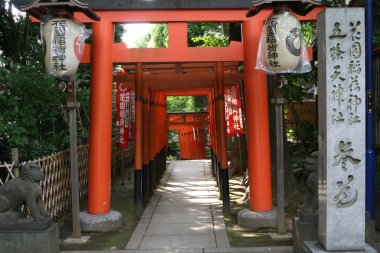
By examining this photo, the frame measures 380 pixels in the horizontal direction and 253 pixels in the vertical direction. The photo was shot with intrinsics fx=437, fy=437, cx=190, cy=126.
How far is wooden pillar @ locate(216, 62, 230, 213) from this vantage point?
942 centimetres

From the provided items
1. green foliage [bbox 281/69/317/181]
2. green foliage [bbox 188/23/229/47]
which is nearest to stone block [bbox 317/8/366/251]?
green foliage [bbox 281/69/317/181]

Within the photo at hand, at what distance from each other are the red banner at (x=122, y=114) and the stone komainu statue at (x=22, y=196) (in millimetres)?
6124

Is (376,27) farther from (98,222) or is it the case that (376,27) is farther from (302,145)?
(98,222)

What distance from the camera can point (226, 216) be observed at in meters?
9.16

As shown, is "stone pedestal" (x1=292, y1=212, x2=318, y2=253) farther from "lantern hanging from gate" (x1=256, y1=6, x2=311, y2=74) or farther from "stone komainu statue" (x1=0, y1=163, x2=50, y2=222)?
"stone komainu statue" (x1=0, y1=163, x2=50, y2=222)

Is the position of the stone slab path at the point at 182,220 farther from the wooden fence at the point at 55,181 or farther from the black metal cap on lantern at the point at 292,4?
the black metal cap on lantern at the point at 292,4

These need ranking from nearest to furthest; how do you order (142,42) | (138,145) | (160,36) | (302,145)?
(138,145) < (302,145) < (160,36) < (142,42)

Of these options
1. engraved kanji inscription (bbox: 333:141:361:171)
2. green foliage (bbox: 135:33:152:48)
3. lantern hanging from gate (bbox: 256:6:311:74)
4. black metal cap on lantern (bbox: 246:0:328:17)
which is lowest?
engraved kanji inscription (bbox: 333:141:361:171)

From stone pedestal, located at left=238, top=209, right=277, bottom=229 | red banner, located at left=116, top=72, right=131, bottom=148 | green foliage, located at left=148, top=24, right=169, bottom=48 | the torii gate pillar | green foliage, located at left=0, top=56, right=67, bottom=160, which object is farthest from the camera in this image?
green foliage, located at left=148, top=24, right=169, bottom=48

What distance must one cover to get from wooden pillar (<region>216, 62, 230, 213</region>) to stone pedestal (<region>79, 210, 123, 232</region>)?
2515 mm

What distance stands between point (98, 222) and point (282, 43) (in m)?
4.45

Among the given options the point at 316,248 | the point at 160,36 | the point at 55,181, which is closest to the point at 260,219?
the point at 316,248

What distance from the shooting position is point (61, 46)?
6.76 meters

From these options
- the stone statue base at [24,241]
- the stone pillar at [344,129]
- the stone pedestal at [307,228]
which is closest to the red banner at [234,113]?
the stone pedestal at [307,228]
